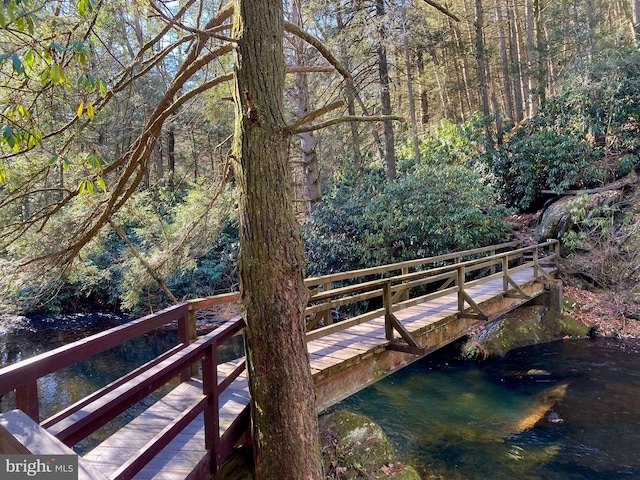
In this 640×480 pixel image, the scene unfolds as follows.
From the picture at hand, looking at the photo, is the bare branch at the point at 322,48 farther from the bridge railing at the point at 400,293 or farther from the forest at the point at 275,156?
the bridge railing at the point at 400,293

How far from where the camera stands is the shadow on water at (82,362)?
334 inches

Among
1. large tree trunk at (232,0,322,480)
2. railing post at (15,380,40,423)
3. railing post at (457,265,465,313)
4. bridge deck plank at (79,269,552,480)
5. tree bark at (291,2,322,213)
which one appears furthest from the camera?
tree bark at (291,2,322,213)

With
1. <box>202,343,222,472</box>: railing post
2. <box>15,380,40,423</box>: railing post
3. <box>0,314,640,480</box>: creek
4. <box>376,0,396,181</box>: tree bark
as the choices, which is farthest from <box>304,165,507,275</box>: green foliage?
<box>15,380,40,423</box>: railing post

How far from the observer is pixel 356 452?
16.3 feet

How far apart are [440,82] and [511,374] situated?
58.9 ft

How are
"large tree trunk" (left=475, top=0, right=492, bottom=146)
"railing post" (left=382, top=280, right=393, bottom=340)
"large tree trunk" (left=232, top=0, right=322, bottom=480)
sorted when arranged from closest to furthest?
1. "large tree trunk" (left=232, top=0, right=322, bottom=480)
2. "railing post" (left=382, top=280, right=393, bottom=340)
3. "large tree trunk" (left=475, top=0, right=492, bottom=146)

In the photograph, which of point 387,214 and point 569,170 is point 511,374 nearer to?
point 387,214

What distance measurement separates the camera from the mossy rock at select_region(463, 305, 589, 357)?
10078mm

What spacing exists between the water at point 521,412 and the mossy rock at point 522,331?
1.00ft

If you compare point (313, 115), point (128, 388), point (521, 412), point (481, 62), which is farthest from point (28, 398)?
point (481, 62)

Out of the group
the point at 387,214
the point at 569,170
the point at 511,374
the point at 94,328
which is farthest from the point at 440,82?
the point at 94,328

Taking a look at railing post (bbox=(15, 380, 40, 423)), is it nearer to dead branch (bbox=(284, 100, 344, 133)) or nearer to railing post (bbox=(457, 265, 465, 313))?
dead branch (bbox=(284, 100, 344, 133))

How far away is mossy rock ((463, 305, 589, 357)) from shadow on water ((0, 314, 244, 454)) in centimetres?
593

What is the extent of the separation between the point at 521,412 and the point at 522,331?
3.53m
